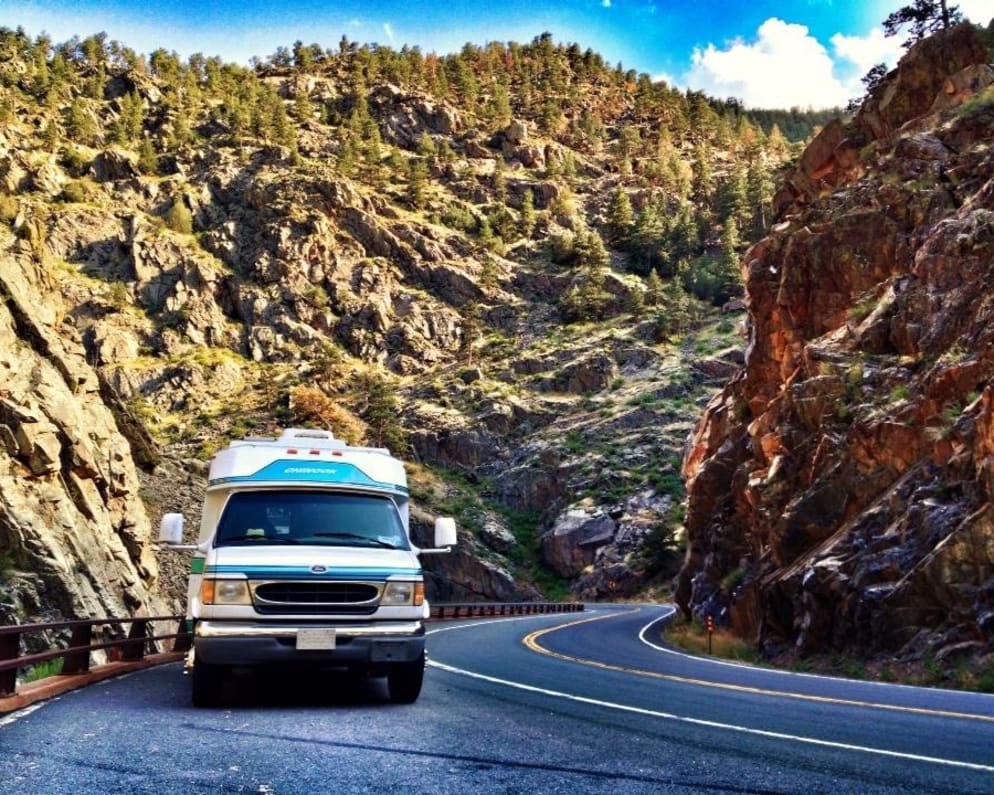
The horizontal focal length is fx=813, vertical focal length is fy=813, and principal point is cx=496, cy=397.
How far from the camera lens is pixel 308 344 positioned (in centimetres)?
9750

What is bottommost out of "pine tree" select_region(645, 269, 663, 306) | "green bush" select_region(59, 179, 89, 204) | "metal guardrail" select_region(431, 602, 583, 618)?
"metal guardrail" select_region(431, 602, 583, 618)

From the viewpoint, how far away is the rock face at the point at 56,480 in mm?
A: 21297

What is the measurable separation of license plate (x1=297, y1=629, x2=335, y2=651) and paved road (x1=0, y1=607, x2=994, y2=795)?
2.26 ft

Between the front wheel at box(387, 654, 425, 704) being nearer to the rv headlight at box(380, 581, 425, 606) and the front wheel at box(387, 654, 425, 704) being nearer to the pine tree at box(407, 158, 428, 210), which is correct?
the rv headlight at box(380, 581, 425, 606)

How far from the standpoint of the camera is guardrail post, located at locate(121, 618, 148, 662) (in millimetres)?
15289

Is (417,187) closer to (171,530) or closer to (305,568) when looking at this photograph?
(171,530)

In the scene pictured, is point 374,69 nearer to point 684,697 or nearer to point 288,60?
point 288,60

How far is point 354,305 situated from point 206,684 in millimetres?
96078

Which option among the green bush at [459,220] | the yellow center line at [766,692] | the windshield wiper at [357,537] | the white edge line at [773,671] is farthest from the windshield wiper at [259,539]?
the green bush at [459,220]

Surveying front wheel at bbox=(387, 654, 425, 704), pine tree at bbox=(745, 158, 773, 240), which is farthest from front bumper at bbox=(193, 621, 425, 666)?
pine tree at bbox=(745, 158, 773, 240)

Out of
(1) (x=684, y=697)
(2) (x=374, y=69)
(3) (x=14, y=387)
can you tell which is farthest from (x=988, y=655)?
(2) (x=374, y=69)

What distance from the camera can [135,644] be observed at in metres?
15.5

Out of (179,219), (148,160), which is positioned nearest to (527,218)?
(179,219)

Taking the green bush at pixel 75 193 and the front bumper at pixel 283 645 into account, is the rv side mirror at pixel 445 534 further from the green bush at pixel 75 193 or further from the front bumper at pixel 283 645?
the green bush at pixel 75 193
